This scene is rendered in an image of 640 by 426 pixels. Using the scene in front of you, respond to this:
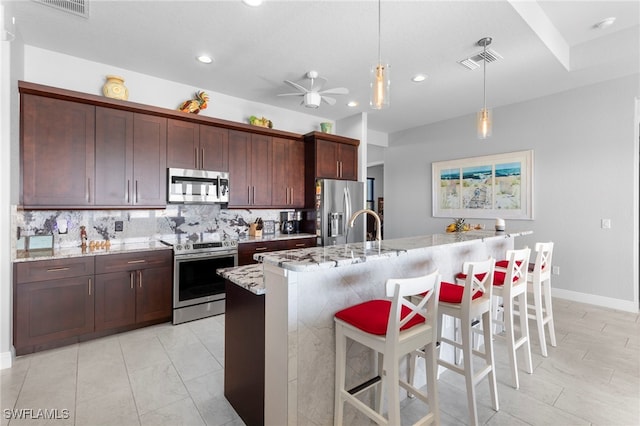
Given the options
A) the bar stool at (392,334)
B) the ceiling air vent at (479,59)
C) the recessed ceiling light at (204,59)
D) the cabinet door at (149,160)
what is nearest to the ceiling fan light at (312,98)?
the recessed ceiling light at (204,59)

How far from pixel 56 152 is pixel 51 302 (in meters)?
1.45

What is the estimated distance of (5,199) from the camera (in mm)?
2414

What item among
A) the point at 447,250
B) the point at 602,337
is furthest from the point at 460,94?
the point at 602,337

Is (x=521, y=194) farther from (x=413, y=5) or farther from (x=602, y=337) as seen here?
(x=413, y=5)

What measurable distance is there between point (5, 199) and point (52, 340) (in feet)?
4.37

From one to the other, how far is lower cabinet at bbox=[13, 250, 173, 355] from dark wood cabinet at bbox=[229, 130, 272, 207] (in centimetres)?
134

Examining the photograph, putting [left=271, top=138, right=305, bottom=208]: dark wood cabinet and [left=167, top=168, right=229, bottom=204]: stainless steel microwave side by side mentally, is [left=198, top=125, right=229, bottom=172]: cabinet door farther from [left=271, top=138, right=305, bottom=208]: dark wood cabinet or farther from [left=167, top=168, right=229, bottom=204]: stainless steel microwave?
[left=271, top=138, right=305, bottom=208]: dark wood cabinet

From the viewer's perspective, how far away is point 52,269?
2.73 metres

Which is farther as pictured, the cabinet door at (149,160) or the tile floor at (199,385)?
the cabinet door at (149,160)

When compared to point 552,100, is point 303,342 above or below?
below

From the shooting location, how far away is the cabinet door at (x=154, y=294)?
3188 mm

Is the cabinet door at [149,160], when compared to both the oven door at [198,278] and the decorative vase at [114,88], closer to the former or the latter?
the decorative vase at [114,88]

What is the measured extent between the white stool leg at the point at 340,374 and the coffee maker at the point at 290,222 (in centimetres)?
345

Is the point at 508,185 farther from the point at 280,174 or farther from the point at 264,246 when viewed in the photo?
the point at 264,246
